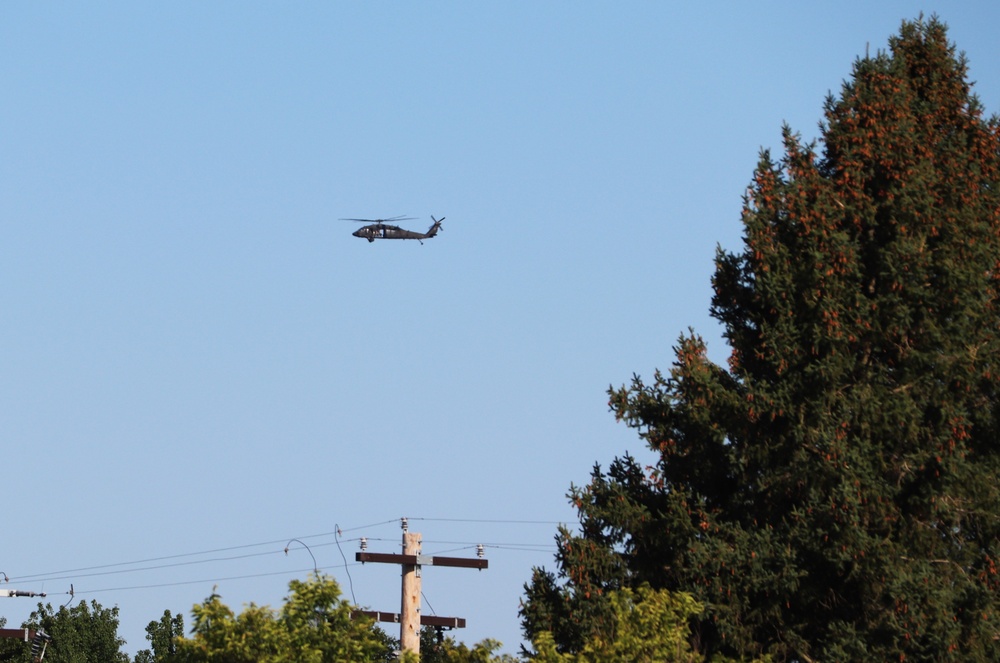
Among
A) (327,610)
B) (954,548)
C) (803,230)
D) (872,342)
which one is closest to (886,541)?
(954,548)

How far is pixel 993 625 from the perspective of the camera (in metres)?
30.0

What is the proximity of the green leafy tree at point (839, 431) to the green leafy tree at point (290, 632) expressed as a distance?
191 inches

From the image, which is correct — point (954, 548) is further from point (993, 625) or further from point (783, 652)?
point (783, 652)

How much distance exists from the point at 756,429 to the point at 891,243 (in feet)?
14.8

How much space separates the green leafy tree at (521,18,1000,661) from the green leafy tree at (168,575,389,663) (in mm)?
4846

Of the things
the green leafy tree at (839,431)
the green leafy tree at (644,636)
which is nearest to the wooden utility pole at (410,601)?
the green leafy tree at (839,431)

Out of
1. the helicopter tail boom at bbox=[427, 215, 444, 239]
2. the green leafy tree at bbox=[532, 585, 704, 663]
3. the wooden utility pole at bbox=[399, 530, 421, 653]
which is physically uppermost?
the helicopter tail boom at bbox=[427, 215, 444, 239]

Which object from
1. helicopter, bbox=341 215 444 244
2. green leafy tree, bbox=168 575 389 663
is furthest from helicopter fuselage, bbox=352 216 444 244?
green leafy tree, bbox=168 575 389 663

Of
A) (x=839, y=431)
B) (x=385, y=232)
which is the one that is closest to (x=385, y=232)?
(x=385, y=232)

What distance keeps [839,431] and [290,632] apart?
430 inches

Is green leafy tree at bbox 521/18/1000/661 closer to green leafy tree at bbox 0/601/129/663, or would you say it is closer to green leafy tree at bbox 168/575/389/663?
green leafy tree at bbox 168/575/389/663

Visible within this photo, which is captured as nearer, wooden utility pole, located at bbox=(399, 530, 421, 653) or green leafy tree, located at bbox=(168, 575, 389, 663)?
green leafy tree, located at bbox=(168, 575, 389, 663)

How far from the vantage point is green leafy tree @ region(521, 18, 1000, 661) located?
30047mm

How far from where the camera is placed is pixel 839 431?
30.4 metres
